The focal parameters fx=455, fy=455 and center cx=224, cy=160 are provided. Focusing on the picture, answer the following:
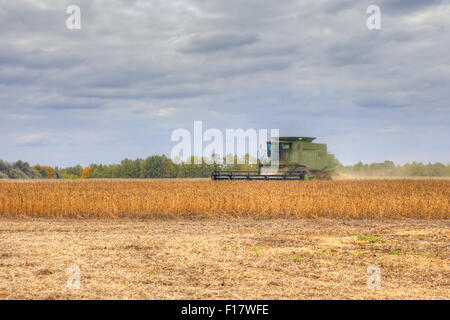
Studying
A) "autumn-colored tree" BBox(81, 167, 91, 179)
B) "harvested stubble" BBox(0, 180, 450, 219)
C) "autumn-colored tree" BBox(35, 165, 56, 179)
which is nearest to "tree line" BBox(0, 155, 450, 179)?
"autumn-colored tree" BBox(35, 165, 56, 179)

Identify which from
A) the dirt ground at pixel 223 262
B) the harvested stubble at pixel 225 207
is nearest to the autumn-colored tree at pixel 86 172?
the harvested stubble at pixel 225 207

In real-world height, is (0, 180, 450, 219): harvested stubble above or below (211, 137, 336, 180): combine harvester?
below

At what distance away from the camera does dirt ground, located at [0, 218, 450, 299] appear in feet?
23.4

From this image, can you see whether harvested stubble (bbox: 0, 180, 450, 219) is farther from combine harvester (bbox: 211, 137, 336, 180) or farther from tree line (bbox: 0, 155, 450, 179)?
tree line (bbox: 0, 155, 450, 179)

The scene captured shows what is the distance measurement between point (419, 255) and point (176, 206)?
932cm

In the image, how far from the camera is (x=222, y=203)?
680 inches

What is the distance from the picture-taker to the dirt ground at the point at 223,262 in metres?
7.12

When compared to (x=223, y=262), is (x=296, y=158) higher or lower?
higher

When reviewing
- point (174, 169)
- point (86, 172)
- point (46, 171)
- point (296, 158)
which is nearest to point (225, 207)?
point (296, 158)

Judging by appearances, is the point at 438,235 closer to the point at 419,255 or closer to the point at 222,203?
the point at 419,255

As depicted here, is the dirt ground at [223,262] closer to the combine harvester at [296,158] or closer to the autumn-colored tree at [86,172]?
the combine harvester at [296,158]

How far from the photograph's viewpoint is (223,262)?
29.7 ft

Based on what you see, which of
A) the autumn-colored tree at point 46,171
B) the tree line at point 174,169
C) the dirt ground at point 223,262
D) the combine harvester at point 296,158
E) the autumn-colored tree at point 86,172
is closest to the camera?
the dirt ground at point 223,262

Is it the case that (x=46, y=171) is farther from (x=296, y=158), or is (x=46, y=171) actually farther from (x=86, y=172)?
(x=296, y=158)
